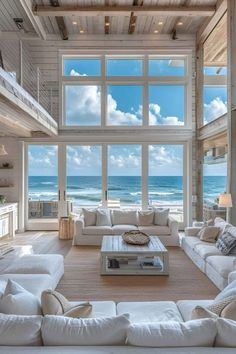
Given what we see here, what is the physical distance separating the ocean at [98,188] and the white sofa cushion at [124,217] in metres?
1.35

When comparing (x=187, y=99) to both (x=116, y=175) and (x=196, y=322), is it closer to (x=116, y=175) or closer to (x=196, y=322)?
(x=116, y=175)

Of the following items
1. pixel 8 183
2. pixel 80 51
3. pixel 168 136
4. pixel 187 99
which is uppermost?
pixel 80 51

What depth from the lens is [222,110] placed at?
23.7ft

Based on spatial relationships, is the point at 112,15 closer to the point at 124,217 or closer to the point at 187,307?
the point at 124,217

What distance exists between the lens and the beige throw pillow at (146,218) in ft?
23.6

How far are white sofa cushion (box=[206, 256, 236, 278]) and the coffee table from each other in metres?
0.74

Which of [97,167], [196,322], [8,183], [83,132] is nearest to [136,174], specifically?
[97,167]

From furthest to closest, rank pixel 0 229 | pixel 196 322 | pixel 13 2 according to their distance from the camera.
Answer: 1. pixel 0 229
2. pixel 13 2
3. pixel 196 322

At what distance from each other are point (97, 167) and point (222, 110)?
12.3 feet

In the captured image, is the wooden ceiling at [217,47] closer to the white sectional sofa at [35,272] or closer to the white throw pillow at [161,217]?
the white throw pillow at [161,217]

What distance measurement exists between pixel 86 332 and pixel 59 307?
0.44 m

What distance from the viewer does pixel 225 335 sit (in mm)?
1739

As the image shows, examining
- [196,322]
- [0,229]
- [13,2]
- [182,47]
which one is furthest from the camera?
[182,47]

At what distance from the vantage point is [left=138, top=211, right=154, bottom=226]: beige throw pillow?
7.21 meters
